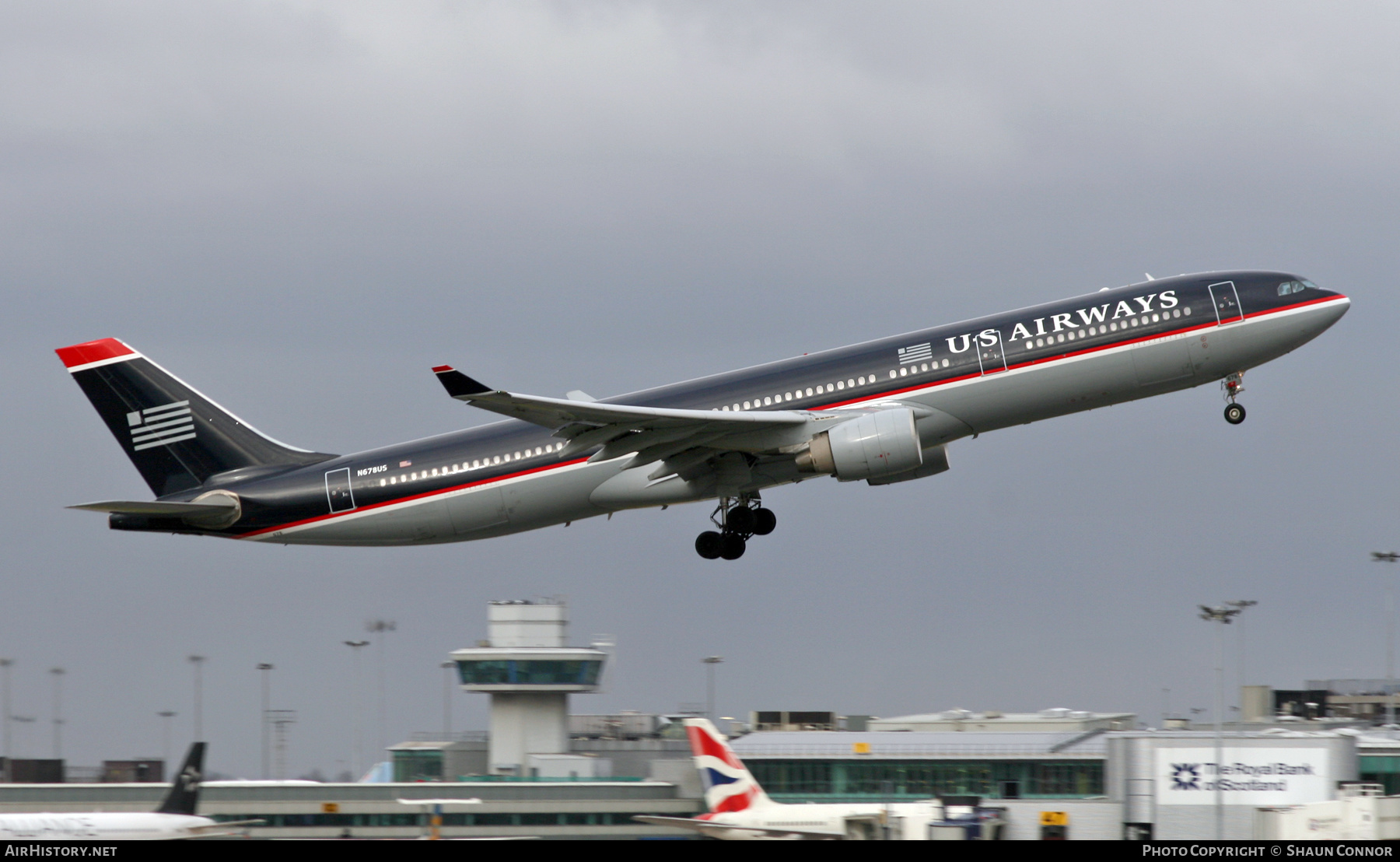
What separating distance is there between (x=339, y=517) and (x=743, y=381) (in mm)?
11971

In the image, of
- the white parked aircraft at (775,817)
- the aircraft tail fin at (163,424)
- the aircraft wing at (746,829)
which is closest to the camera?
the aircraft wing at (746,829)

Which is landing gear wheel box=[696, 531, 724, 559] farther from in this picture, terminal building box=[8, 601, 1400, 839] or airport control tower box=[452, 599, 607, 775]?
airport control tower box=[452, 599, 607, 775]

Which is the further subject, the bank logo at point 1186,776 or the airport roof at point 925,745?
the airport roof at point 925,745

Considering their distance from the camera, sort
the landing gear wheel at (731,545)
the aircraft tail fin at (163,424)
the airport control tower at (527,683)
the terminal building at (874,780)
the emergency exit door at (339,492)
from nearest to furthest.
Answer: the landing gear wheel at (731,545), the emergency exit door at (339,492), the aircraft tail fin at (163,424), the terminal building at (874,780), the airport control tower at (527,683)

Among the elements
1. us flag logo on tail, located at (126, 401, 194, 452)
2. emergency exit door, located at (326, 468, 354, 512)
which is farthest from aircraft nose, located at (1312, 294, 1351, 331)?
us flag logo on tail, located at (126, 401, 194, 452)

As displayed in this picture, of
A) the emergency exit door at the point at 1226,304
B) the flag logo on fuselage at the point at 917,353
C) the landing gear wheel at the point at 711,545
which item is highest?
the emergency exit door at the point at 1226,304

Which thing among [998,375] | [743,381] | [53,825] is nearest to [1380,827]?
[998,375]

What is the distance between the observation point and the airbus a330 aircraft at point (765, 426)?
3731cm

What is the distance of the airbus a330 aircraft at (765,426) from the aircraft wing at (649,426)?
0.06m

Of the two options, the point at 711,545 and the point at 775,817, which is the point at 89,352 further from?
the point at 775,817

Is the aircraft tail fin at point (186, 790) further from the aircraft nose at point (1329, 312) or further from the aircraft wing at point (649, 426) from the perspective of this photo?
the aircraft nose at point (1329, 312)

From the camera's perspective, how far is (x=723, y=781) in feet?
148

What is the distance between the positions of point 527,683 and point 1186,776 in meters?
37.4

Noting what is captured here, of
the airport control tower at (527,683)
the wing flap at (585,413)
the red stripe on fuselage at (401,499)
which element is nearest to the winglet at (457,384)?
the wing flap at (585,413)
